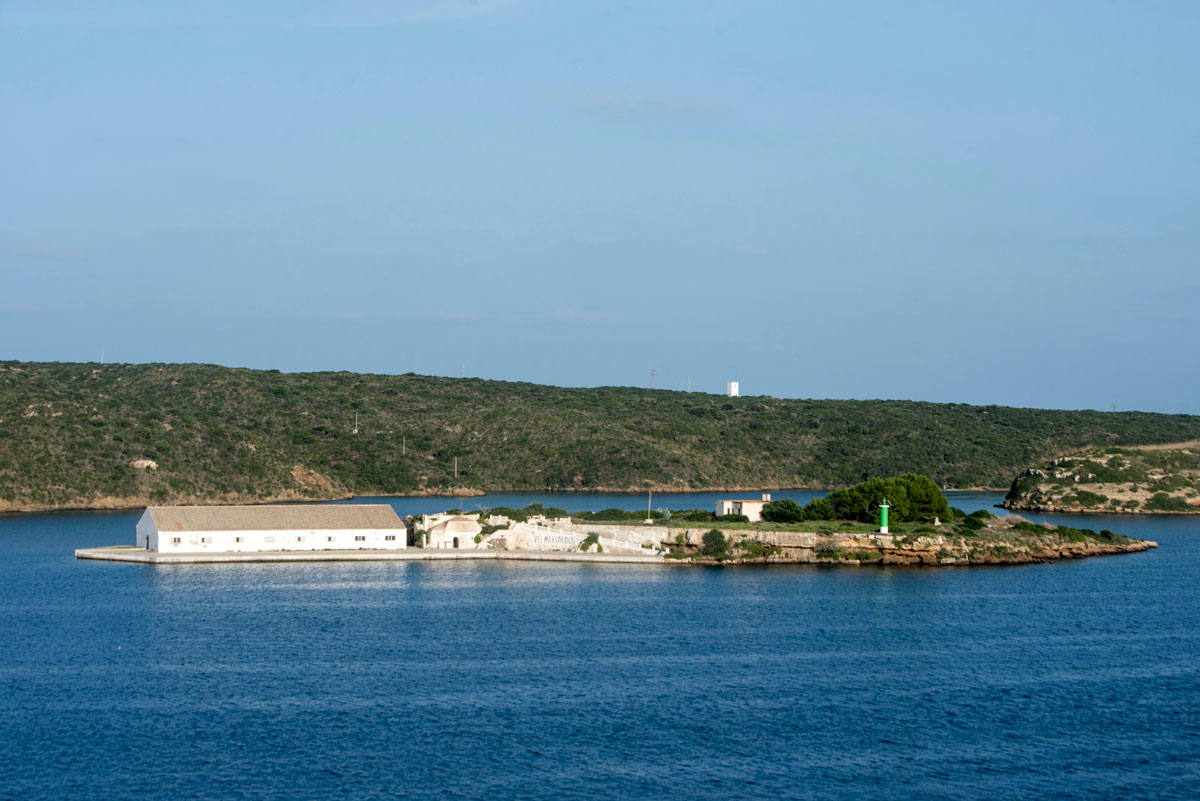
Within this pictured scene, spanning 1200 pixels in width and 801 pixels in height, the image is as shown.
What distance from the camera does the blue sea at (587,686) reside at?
28.5 m

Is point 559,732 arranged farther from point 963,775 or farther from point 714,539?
point 714,539

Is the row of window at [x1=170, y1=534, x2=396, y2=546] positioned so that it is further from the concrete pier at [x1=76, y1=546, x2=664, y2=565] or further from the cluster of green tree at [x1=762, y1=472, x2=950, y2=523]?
the cluster of green tree at [x1=762, y1=472, x2=950, y2=523]

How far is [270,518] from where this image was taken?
66.3 m

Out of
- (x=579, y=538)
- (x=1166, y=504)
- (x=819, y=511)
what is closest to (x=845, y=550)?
(x=819, y=511)

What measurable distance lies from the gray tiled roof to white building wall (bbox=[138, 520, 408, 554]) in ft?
0.99

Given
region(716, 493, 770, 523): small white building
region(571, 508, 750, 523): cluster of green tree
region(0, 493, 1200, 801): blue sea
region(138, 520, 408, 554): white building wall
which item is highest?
region(716, 493, 770, 523): small white building

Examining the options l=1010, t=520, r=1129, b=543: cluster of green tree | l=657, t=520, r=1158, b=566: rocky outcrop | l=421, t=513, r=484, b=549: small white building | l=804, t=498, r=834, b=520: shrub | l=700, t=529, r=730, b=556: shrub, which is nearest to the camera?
l=700, t=529, r=730, b=556: shrub

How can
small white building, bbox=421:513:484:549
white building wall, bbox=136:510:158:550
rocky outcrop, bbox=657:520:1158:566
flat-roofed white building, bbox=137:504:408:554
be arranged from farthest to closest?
1. small white building, bbox=421:513:484:549
2. rocky outcrop, bbox=657:520:1158:566
3. white building wall, bbox=136:510:158:550
4. flat-roofed white building, bbox=137:504:408:554

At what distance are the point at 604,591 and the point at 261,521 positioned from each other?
72.3 feet

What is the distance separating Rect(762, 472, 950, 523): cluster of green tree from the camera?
70562 mm

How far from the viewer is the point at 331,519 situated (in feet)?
220

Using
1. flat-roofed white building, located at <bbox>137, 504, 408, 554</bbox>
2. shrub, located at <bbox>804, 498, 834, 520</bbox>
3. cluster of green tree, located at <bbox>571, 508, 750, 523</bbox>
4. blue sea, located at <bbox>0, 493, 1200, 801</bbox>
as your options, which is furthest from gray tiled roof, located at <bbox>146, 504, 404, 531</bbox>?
shrub, located at <bbox>804, 498, 834, 520</bbox>

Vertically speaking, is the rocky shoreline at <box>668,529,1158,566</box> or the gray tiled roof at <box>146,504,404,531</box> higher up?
the gray tiled roof at <box>146,504,404,531</box>

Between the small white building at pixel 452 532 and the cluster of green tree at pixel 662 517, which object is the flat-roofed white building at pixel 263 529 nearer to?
the small white building at pixel 452 532
